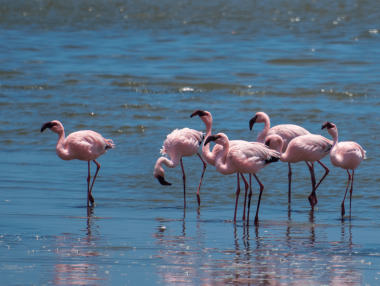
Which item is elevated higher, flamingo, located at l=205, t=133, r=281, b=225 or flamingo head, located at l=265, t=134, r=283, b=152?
flamingo head, located at l=265, t=134, r=283, b=152

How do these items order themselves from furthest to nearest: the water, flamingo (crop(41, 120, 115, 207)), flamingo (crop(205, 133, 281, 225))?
1. flamingo (crop(41, 120, 115, 207))
2. flamingo (crop(205, 133, 281, 225))
3. the water

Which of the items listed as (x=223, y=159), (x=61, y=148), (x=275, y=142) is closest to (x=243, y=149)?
(x=223, y=159)

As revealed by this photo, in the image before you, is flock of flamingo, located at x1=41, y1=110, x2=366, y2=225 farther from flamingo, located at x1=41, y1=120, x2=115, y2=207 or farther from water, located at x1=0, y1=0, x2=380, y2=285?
water, located at x1=0, y1=0, x2=380, y2=285

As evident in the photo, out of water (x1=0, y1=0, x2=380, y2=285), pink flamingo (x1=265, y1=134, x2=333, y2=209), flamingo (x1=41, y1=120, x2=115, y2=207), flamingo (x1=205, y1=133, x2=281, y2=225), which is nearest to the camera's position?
water (x1=0, y1=0, x2=380, y2=285)

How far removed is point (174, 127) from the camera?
14.1 metres

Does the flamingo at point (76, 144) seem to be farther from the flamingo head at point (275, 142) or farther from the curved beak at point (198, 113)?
the flamingo head at point (275, 142)

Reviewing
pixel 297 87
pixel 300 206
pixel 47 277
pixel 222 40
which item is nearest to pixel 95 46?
pixel 222 40

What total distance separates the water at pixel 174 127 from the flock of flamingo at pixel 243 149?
0.54 meters

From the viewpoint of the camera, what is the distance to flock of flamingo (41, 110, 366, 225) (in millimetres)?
7707

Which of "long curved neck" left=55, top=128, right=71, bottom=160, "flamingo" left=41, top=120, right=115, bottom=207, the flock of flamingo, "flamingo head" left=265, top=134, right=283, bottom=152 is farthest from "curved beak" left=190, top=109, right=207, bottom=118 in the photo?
"long curved neck" left=55, top=128, right=71, bottom=160

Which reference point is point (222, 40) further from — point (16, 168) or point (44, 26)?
point (16, 168)

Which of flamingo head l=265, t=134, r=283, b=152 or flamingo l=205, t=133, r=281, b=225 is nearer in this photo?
flamingo l=205, t=133, r=281, b=225

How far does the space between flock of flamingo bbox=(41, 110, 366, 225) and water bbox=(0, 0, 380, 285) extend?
1.78 feet

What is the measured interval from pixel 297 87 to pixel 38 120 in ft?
24.5
